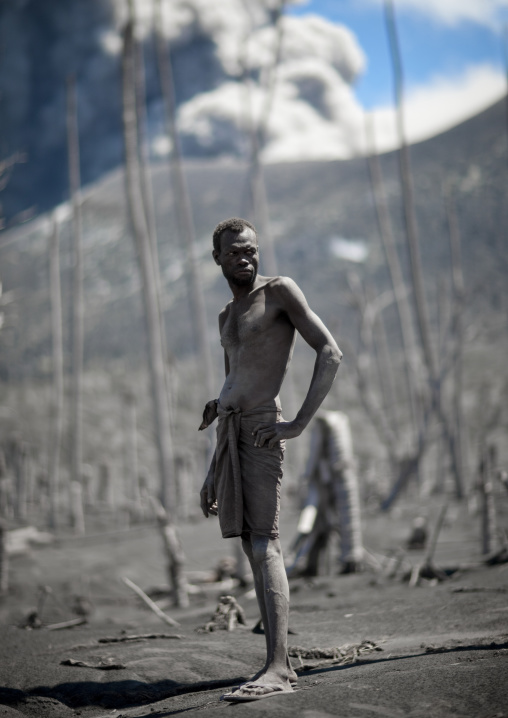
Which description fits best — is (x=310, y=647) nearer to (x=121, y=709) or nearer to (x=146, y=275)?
(x=121, y=709)

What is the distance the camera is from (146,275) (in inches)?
580

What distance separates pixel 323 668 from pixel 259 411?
1.40 metres

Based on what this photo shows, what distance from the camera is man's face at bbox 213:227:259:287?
13.5 feet

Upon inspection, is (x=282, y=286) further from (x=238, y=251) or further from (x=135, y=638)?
(x=135, y=638)

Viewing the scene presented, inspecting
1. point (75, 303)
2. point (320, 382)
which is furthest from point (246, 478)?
point (75, 303)

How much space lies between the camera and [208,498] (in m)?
4.27

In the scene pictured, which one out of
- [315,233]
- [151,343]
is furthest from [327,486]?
[315,233]

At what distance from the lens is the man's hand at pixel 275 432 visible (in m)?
3.83

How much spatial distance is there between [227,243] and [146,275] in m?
10.8

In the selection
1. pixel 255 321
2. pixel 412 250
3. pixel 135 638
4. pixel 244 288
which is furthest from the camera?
pixel 412 250

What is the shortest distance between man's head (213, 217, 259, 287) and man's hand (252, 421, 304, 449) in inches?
28.9

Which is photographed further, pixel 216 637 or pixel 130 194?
pixel 130 194

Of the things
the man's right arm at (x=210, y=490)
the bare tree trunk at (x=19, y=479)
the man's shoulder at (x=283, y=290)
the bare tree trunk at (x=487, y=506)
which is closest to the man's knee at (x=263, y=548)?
the man's right arm at (x=210, y=490)

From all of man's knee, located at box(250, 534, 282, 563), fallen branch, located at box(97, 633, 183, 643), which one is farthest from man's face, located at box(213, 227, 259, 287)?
fallen branch, located at box(97, 633, 183, 643)
